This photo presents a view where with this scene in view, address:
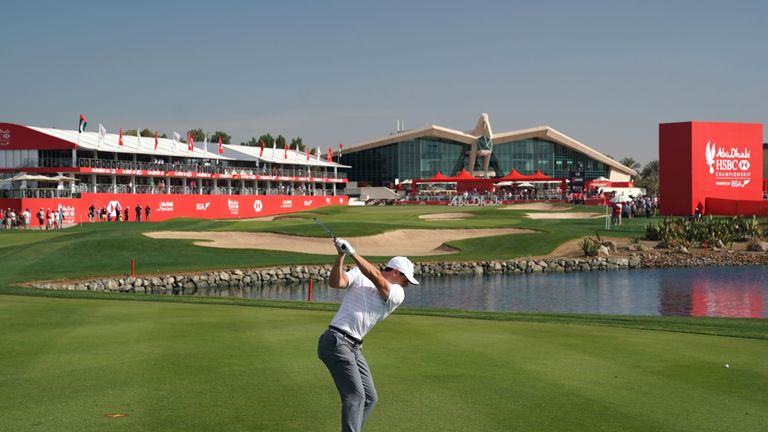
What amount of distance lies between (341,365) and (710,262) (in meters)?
40.0

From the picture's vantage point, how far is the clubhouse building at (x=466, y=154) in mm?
145000

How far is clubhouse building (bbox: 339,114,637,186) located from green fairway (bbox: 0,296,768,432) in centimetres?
12847

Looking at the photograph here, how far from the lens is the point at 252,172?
9756 centimetres

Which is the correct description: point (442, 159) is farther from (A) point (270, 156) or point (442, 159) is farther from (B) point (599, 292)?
(B) point (599, 292)

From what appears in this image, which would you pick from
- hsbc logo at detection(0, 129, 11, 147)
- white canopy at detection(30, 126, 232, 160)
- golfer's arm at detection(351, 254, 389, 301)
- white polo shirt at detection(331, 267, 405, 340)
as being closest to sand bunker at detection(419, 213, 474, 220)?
white canopy at detection(30, 126, 232, 160)

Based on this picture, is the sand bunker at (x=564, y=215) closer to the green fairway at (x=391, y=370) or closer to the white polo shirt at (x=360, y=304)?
the green fairway at (x=391, y=370)

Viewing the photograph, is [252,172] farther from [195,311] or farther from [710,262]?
[195,311]

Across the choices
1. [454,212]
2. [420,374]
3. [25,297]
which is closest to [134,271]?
[25,297]

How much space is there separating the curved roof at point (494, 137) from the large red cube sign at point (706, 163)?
3147 inches

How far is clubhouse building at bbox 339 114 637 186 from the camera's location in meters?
145

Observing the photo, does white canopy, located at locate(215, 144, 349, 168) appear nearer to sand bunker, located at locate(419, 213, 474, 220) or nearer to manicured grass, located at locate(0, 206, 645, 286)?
sand bunker, located at locate(419, 213, 474, 220)

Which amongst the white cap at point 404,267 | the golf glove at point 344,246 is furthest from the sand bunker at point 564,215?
the golf glove at point 344,246

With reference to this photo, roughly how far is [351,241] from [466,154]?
102731 mm

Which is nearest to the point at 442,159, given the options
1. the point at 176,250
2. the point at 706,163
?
the point at 706,163
